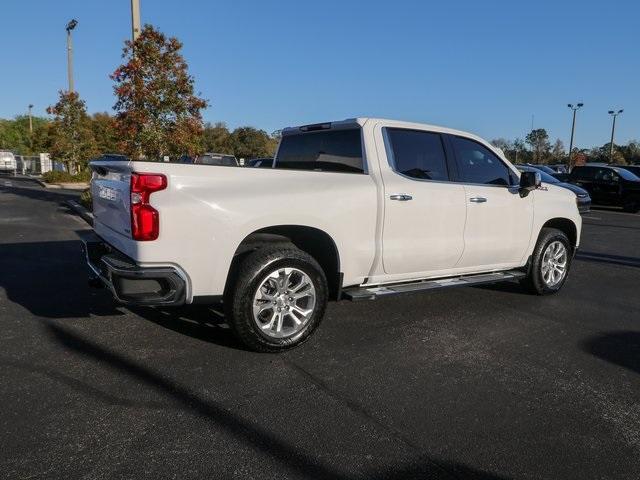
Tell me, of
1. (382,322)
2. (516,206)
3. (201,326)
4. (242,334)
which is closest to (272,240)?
(242,334)

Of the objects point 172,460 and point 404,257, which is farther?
point 404,257

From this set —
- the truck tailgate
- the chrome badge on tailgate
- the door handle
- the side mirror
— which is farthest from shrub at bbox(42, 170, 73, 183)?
the door handle

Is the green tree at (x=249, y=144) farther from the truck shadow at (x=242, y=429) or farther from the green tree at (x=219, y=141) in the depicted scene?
the truck shadow at (x=242, y=429)

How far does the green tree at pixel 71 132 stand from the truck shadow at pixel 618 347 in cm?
2654

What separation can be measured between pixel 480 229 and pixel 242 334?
2.88 meters

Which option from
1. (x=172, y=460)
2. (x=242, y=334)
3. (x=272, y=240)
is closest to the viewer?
(x=172, y=460)

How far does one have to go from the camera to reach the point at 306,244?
186 inches

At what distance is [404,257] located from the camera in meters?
5.00

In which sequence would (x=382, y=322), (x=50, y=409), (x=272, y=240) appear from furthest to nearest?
(x=382, y=322), (x=272, y=240), (x=50, y=409)

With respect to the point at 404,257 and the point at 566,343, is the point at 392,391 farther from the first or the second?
the point at 566,343

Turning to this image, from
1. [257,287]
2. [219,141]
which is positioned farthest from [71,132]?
[219,141]

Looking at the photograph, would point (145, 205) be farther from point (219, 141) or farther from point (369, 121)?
point (219, 141)

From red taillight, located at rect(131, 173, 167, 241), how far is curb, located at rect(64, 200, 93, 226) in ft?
30.2

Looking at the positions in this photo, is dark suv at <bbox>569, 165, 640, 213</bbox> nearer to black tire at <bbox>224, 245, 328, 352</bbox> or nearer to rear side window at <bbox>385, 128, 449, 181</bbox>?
rear side window at <bbox>385, 128, 449, 181</bbox>
